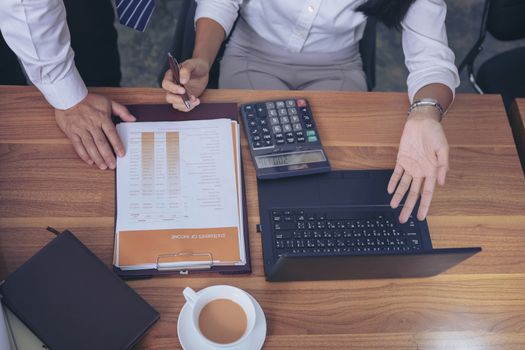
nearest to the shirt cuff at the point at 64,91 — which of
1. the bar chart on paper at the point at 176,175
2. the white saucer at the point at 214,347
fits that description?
the bar chart on paper at the point at 176,175

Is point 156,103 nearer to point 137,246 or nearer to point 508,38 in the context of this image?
point 137,246

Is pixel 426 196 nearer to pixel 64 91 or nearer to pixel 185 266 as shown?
pixel 185 266

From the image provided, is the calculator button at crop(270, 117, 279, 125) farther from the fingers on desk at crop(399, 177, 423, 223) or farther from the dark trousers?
the dark trousers

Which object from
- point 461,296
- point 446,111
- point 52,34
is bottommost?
point 461,296

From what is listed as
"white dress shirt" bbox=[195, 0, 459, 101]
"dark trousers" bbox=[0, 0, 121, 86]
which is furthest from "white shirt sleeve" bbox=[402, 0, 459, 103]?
"dark trousers" bbox=[0, 0, 121, 86]

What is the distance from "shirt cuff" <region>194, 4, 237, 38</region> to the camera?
1.13 metres

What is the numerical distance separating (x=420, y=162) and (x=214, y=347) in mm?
508

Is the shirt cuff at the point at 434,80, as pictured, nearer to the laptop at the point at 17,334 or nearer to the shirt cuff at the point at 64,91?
the shirt cuff at the point at 64,91

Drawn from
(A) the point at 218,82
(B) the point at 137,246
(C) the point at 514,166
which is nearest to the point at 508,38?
(C) the point at 514,166

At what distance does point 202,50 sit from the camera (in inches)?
42.6

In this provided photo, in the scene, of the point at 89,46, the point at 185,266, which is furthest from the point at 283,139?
the point at 89,46

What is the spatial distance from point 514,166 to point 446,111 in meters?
0.17

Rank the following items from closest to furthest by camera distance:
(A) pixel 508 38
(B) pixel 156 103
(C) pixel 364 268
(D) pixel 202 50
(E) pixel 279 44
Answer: (C) pixel 364 268 < (B) pixel 156 103 < (D) pixel 202 50 < (E) pixel 279 44 < (A) pixel 508 38

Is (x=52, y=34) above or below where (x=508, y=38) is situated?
above
